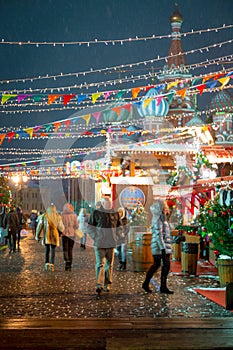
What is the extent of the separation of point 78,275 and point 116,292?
3172mm

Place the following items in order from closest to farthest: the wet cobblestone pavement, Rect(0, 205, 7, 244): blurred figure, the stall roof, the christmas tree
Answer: the wet cobblestone pavement < the christmas tree < Rect(0, 205, 7, 244): blurred figure < the stall roof

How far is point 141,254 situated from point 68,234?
1.94 meters

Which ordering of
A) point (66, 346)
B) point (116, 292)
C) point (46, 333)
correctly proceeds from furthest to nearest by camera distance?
point (116, 292) < point (46, 333) < point (66, 346)

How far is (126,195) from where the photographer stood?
32094mm

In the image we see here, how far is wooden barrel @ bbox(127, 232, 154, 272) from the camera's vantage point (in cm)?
1519

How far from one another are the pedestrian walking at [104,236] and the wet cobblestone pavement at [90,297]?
33 cm

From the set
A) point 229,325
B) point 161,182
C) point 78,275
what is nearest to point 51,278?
point 78,275

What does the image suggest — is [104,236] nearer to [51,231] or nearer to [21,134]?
[51,231]

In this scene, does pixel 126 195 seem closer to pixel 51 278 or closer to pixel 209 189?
pixel 209 189

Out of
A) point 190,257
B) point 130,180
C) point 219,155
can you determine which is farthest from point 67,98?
point 130,180

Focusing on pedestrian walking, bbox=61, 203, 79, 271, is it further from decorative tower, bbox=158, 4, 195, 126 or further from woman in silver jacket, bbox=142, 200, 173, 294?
decorative tower, bbox=158, 4, 195, 126

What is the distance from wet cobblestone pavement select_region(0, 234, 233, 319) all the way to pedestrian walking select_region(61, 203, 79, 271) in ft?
0.97

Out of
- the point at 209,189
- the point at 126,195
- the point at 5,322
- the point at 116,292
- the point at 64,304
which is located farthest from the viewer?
the point at 126,195

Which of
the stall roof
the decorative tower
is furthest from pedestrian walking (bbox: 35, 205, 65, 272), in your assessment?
the decorative tower
